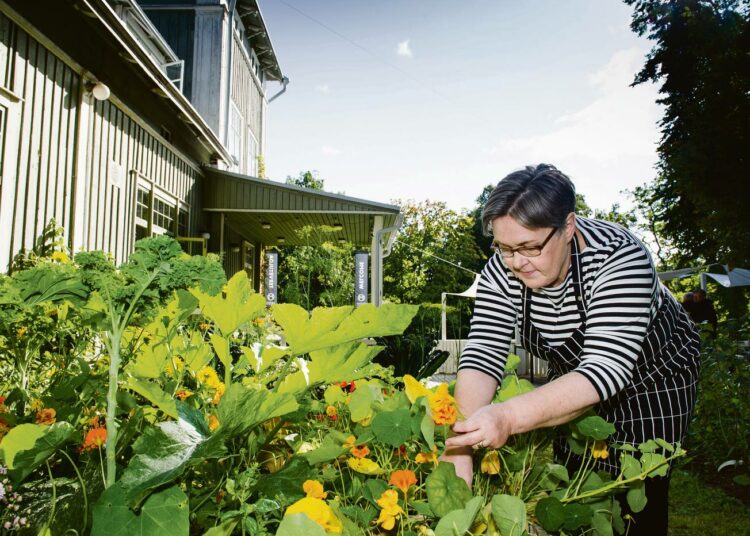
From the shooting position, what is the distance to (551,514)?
2.25ft

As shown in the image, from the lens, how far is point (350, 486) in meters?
0.79

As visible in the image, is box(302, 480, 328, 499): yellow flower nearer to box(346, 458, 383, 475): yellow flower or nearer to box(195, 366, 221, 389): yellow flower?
box(346, 458, 383, 475): yellow flower

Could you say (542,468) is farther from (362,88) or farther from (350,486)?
(362,88)

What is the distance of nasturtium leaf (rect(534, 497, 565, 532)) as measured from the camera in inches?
26.8

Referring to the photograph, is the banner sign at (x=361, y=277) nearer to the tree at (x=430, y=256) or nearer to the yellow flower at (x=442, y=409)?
the yellow flower at (x=442, y=409)

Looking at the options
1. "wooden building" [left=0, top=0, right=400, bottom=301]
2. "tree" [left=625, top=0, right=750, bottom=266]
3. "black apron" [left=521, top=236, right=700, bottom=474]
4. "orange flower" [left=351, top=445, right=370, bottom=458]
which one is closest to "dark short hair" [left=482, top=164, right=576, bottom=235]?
"black apron" [left=521, top=236, right=700, bottom=474]

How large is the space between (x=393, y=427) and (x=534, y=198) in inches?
25.1

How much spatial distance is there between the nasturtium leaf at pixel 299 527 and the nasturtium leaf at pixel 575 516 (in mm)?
385

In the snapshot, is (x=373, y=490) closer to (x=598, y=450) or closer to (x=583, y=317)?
(x=598, y=450)

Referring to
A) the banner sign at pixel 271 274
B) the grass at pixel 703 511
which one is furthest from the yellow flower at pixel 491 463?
the banner sign at pixel 271 274

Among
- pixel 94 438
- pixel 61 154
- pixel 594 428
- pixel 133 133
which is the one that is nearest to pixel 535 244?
pixel 594 428

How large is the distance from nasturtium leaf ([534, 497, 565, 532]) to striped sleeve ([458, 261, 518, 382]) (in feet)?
1.34

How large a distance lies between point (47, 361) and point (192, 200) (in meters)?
7.58

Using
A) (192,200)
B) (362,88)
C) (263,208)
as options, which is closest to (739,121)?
(362,88)
